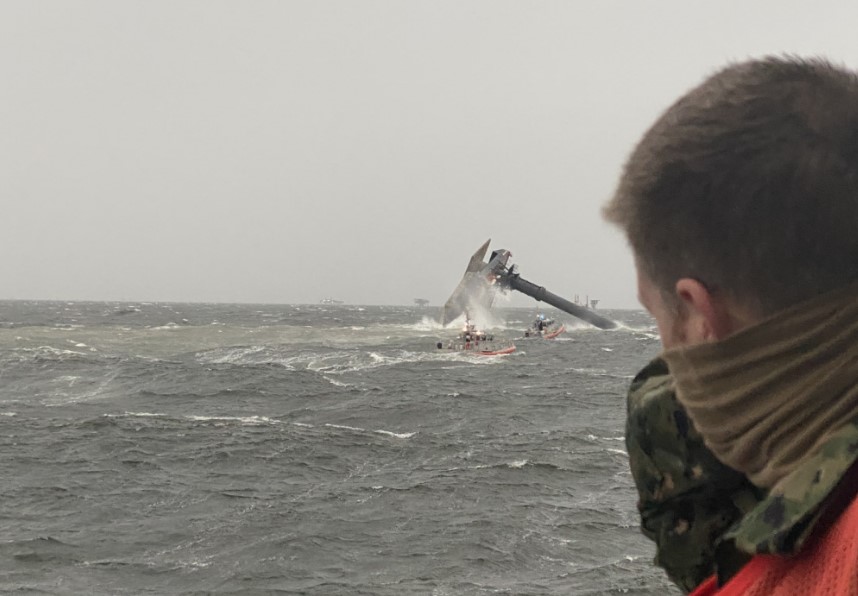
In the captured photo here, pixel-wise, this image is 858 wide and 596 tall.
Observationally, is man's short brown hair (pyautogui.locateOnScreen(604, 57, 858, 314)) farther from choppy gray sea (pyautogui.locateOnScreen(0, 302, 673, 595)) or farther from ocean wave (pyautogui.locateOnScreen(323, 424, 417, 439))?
ocean wave (pyautogui.locateOnScreen(323, 424, 417, 439))

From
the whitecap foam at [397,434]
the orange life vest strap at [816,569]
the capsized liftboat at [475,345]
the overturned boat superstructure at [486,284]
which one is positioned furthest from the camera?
the capsized liftboat at [475,345]

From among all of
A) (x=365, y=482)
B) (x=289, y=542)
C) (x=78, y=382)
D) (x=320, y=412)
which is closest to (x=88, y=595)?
(x=289, y=542)

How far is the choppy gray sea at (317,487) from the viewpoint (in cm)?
1263

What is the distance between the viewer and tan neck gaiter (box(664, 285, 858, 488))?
43.4 inches

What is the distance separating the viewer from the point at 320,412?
94.0 ft

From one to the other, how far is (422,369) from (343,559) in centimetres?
3023

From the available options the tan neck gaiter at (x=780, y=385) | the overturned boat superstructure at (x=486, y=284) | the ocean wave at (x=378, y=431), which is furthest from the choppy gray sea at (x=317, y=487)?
the tan neck gaiter at (x=780, y=385)

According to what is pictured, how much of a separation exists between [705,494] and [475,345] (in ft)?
182

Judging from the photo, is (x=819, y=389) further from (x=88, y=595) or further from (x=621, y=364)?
(x=621, y=364)

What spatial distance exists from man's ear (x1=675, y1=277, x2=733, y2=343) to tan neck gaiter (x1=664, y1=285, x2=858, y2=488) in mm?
28

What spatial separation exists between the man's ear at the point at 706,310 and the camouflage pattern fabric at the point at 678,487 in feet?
1.03

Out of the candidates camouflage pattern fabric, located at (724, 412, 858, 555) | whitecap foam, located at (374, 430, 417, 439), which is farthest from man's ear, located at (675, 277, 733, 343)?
whitecap foam, located at (374, 430, 417, 439)

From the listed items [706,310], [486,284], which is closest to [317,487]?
[706,310]

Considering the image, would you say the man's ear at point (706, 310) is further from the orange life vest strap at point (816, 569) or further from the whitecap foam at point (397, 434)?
the whitecap foam at point (397, 434)
